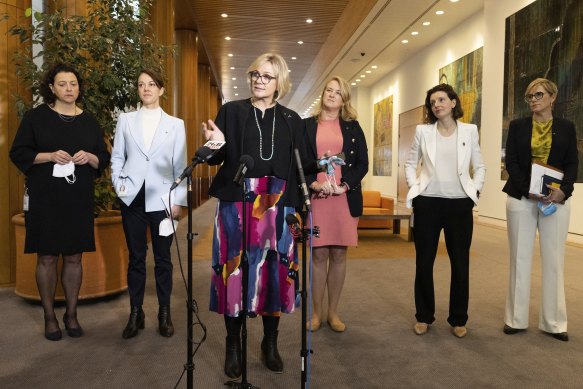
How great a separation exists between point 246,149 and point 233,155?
0.23 ft

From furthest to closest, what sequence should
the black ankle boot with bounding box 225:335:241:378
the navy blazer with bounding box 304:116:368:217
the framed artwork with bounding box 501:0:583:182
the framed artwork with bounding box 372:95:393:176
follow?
the framed artwork with bounding box 372:95:393:176
the framed artwork with bounding box 501:0:583:182
the navy blazer with bounding box 304:116:368:217
the black ankle boot with bounding box 225:335:241:378

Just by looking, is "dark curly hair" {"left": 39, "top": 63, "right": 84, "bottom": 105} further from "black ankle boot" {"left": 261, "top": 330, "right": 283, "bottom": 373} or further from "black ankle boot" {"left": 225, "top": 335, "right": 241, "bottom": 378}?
"black ankle boot" {"left": 261, "top": 330, "right": 283, "bottom": 373}

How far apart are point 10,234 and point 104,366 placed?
227 centimetres

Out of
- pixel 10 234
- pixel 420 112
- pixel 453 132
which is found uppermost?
pixel 420 112

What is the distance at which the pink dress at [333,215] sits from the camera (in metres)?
3.15

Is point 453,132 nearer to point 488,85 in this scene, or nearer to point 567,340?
point 567,340

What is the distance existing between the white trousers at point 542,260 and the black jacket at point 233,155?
1725 mm

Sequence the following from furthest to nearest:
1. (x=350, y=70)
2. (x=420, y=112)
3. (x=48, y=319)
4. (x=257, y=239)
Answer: (x=350, y=70) < (x=420, y=112) < (x=48, y=319) < (x=257, y=239)

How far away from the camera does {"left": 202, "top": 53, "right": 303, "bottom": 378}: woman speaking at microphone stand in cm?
231

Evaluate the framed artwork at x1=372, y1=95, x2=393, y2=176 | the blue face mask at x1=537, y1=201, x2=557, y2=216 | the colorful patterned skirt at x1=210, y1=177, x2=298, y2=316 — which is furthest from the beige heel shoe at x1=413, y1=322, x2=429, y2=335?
the framed artwork at x1=372, y1=95, x2=393, y2=176

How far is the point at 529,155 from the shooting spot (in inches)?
127

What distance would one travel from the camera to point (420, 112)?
45.4 ft

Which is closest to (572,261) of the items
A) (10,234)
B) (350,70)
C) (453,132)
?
(453,132)

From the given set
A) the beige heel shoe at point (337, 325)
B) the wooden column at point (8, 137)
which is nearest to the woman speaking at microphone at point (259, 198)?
the beige heel shoe at point (337, 325)
